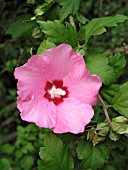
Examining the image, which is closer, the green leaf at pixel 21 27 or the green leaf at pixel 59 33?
the green leaf at pixel 59 33

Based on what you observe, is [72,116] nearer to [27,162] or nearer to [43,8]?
[43,8]

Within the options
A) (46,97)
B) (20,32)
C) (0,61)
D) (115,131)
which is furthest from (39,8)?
(0,61)

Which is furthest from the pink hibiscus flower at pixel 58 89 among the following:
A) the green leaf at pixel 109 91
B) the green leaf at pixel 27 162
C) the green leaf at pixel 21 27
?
the green leaf at pixel 27 162

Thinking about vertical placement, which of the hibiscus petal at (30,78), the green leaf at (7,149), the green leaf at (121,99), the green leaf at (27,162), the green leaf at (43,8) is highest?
the green leaf at (43,8)

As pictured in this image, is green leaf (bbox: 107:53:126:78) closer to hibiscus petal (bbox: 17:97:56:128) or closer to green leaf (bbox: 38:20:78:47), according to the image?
green leaf (bbox: 38:20:78:47)

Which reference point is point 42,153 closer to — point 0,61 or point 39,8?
point 39,8

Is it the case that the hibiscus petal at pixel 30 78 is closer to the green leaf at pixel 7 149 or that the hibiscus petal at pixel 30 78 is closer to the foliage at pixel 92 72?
the foliage at pixel 92 72
